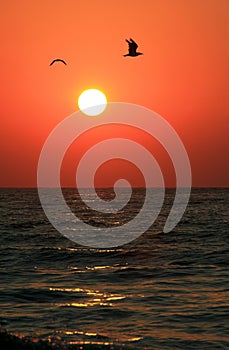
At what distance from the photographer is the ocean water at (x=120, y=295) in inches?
662

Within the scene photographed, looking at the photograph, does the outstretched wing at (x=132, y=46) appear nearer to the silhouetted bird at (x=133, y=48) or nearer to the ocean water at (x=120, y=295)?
the silhouetted bird at (x=133, y=48)

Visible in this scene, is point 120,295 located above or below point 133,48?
below

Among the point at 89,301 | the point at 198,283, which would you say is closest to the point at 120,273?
the point at 198,283

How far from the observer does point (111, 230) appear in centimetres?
5616

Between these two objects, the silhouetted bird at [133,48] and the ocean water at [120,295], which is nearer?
the ocean water at [120,295]

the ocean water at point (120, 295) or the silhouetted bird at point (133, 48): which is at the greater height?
→ the silhouetted bird at point (133, 48)

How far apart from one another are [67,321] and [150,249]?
782 inches

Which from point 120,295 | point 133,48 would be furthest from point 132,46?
point 120,295

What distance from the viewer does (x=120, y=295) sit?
22156mm

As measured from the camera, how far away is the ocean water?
55.2 ft

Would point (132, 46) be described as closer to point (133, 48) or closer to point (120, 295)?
point (133, 48)

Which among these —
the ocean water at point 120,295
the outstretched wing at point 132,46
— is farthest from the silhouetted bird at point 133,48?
the ocean water at point 120,295

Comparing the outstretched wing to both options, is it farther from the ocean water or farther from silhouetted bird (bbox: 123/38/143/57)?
the ocean water

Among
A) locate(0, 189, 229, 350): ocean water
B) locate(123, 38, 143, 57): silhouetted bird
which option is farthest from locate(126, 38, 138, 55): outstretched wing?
locate(0, 189, 229, 350): ocean water
